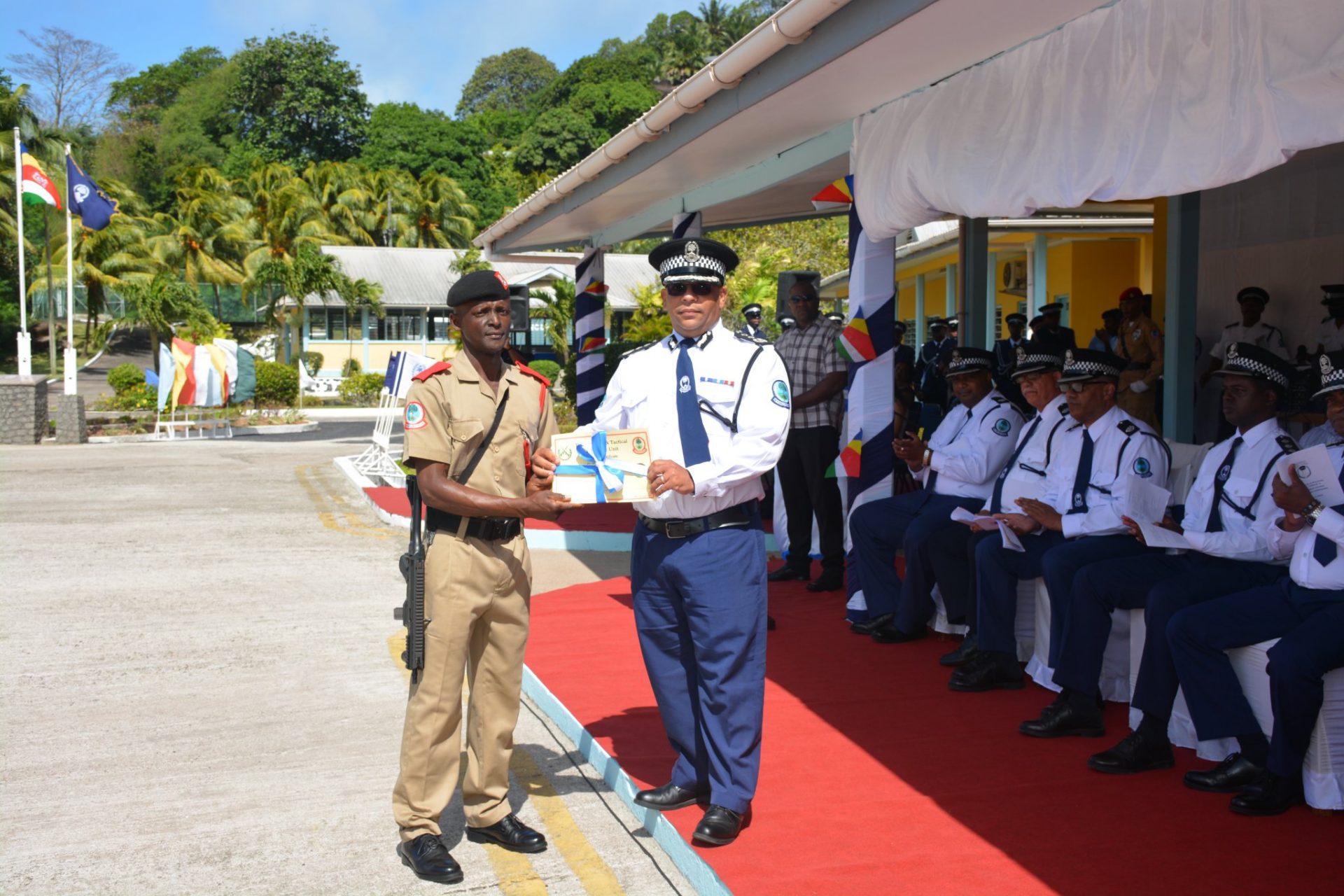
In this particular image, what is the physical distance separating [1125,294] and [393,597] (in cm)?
644

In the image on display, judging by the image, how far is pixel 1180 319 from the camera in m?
7.13

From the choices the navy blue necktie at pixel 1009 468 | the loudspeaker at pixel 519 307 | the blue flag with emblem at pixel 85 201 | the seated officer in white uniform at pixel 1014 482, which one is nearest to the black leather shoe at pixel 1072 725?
the seated officer in white uniform at pixel 1014 482

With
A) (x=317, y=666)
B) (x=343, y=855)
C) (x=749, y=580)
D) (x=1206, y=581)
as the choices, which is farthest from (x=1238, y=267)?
(x=343, y=855)

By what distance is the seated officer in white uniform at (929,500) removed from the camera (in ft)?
21.2

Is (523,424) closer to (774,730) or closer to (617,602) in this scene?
(774,730)

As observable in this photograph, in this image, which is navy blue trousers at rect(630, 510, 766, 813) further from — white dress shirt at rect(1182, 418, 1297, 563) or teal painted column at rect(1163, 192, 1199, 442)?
teal painted column at rect(1163, 192, 1199, 442)

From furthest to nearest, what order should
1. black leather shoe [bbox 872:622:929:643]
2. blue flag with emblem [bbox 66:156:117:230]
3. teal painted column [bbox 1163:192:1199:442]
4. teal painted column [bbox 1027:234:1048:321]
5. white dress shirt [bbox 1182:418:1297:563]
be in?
blue flag with emblem [bbox 66:156:117:230] → teal painted column [bbox 1027:234:1048:321] → teal painted column [bbox 1163:192:1199:442] → black leather shoe [bbox 872:622:929:643] → white dress shirt [bbox 1182:418:1297:563]

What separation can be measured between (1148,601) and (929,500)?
2.09 metres

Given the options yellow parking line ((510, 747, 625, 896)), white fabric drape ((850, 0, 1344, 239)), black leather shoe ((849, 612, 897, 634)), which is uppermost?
white fabric drape ((850, 0, 1344, 239))

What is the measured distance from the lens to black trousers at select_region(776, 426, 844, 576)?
26.9 ft

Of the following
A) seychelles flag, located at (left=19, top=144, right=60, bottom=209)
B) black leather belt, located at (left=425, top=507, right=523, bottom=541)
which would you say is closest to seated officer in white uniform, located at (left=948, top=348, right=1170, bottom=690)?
black leather belt, located at (left=425, top=507, right=523, bottom=541)

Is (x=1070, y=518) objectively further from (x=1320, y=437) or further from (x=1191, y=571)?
(x=1320, y=437)

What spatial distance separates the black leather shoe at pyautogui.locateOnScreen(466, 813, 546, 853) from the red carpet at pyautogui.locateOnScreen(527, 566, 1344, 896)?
0.50 metres

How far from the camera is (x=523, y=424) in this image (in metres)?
4.23
